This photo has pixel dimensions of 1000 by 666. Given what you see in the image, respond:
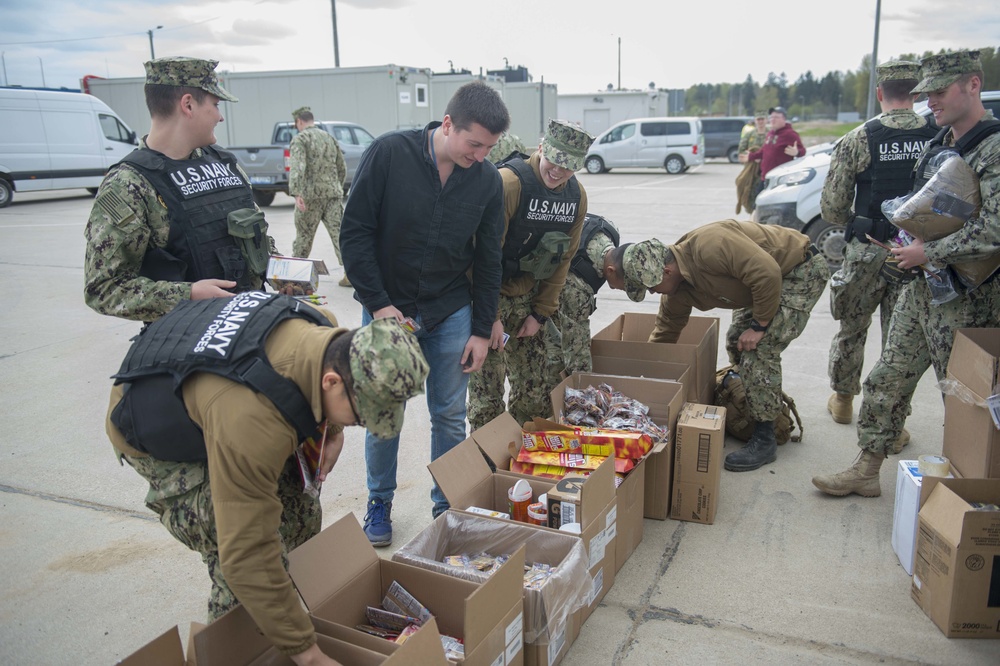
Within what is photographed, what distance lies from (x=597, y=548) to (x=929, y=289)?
1.85 m

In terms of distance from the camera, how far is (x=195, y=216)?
2438 mm

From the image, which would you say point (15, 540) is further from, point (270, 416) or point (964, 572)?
point (964, 572)

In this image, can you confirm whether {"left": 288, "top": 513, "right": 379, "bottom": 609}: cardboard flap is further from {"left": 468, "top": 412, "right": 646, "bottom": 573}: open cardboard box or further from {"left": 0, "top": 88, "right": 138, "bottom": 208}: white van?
{"left": 0, "top": 88, "right": 138, "bottom": 208}: white van

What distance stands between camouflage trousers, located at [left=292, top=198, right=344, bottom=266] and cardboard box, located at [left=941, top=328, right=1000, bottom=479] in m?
6.06

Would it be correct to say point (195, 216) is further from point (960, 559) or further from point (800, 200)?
point (800, 200)

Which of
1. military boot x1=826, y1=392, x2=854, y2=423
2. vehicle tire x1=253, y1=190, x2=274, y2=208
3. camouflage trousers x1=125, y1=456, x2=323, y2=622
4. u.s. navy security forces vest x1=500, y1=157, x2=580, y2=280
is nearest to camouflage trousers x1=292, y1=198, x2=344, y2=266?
u.s. navy security forces vest x1=500, y1=157, x2=580, y2=280

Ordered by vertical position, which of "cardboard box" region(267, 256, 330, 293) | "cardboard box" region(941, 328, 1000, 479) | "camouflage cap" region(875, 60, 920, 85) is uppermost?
"camouflage cap" region(875, 60, 920, 85)

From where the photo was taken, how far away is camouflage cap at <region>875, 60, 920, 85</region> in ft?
12.5

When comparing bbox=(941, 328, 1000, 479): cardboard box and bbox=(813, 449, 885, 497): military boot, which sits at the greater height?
bbox=(941, 328, 1000, 479): cardboard box

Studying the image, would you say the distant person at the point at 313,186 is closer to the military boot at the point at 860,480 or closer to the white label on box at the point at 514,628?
the military boot at the point at 860,480

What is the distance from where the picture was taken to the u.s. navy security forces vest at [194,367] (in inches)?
64.8

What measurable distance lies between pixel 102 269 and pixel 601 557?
1.90 m

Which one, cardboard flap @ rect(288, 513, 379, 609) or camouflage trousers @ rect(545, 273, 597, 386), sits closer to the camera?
cardboard flap @ rect(288, 513, 379, 609)

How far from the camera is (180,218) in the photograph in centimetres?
241
